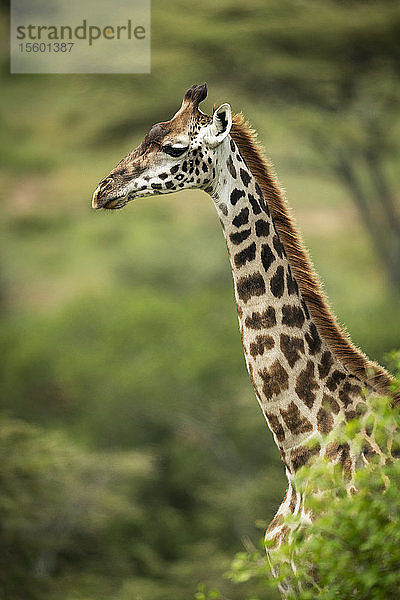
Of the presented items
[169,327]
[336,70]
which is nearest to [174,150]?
[336,70]

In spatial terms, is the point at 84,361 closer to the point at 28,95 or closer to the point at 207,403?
the point at 207,403

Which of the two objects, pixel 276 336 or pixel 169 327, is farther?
pixel 169 327

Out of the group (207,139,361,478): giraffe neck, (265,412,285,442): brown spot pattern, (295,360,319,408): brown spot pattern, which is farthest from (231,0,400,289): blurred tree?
(265,412,285,442): brown spot pattern

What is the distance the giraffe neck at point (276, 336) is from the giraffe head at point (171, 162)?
97mm

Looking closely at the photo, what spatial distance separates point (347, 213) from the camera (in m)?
34.4

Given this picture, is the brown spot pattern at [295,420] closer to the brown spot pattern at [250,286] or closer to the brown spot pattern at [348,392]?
the brown spot pattern at [348,392]

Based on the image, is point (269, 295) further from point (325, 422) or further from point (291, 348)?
point (325, 422)

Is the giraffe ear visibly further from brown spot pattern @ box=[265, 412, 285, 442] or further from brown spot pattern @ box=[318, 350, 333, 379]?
brown spot pattern @ box=[265, 412, 285, 442]

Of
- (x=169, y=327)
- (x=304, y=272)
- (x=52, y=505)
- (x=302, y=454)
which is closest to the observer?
(x=302, y=454)

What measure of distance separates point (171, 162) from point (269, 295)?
920 millimetres

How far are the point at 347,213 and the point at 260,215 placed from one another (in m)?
28.9

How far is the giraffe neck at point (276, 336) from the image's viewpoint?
5.80 meters

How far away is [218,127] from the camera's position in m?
5.82

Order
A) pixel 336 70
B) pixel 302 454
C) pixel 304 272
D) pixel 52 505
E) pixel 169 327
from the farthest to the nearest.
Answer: pixel 169 327
pixel 336 70
pixel 52 505
pixel 304 272
pixel 302 454
